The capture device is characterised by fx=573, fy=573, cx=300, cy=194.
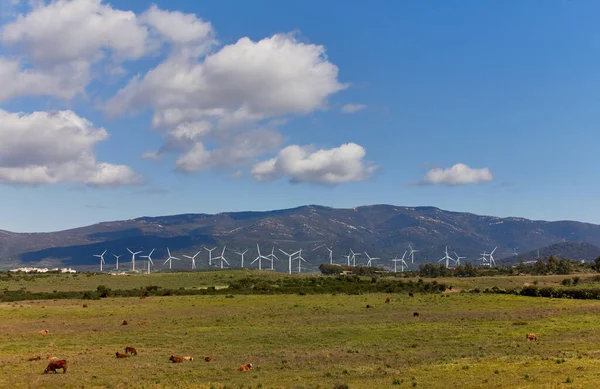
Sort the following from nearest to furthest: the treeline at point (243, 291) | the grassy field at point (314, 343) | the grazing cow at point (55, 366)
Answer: the grassy field at point (314, 343) → the grazing cow at point (55, 366) → the treeline at point (243, 291)

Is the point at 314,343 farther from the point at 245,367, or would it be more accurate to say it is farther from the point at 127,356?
the point at 127,356

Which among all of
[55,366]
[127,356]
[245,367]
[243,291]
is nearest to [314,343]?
[245,367]

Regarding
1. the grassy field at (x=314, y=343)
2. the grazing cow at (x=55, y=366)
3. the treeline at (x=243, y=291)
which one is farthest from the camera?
the treeline at (x=243, y=291)

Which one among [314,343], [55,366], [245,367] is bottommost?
[314,343]

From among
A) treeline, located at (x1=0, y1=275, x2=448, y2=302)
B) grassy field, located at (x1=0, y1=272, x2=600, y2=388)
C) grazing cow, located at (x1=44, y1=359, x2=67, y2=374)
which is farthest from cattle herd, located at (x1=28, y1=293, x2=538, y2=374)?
treeline, located at (x1=0, y1=275, x2=448, y2=302)

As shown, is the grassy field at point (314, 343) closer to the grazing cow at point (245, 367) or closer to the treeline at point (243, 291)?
the grazing cow at point (245, 367)

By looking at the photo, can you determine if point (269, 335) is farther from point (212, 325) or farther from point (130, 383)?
point (130, 383)

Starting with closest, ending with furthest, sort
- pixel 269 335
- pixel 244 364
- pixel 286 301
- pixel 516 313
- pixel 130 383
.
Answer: pixel 130 383 < pixel 244 364 < pixel 269 335 < pixel 516 313 < pixel 286 301

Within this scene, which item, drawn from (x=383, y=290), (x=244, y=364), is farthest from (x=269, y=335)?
(x=383, y=290)

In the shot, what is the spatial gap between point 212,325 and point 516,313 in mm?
34106

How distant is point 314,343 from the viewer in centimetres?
4569

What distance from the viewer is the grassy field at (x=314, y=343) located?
3088 centimetres

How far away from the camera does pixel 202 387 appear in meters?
29.2

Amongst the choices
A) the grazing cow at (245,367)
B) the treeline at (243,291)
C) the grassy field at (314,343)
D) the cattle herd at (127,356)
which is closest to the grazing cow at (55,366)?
the cattle herd at (127,356)
